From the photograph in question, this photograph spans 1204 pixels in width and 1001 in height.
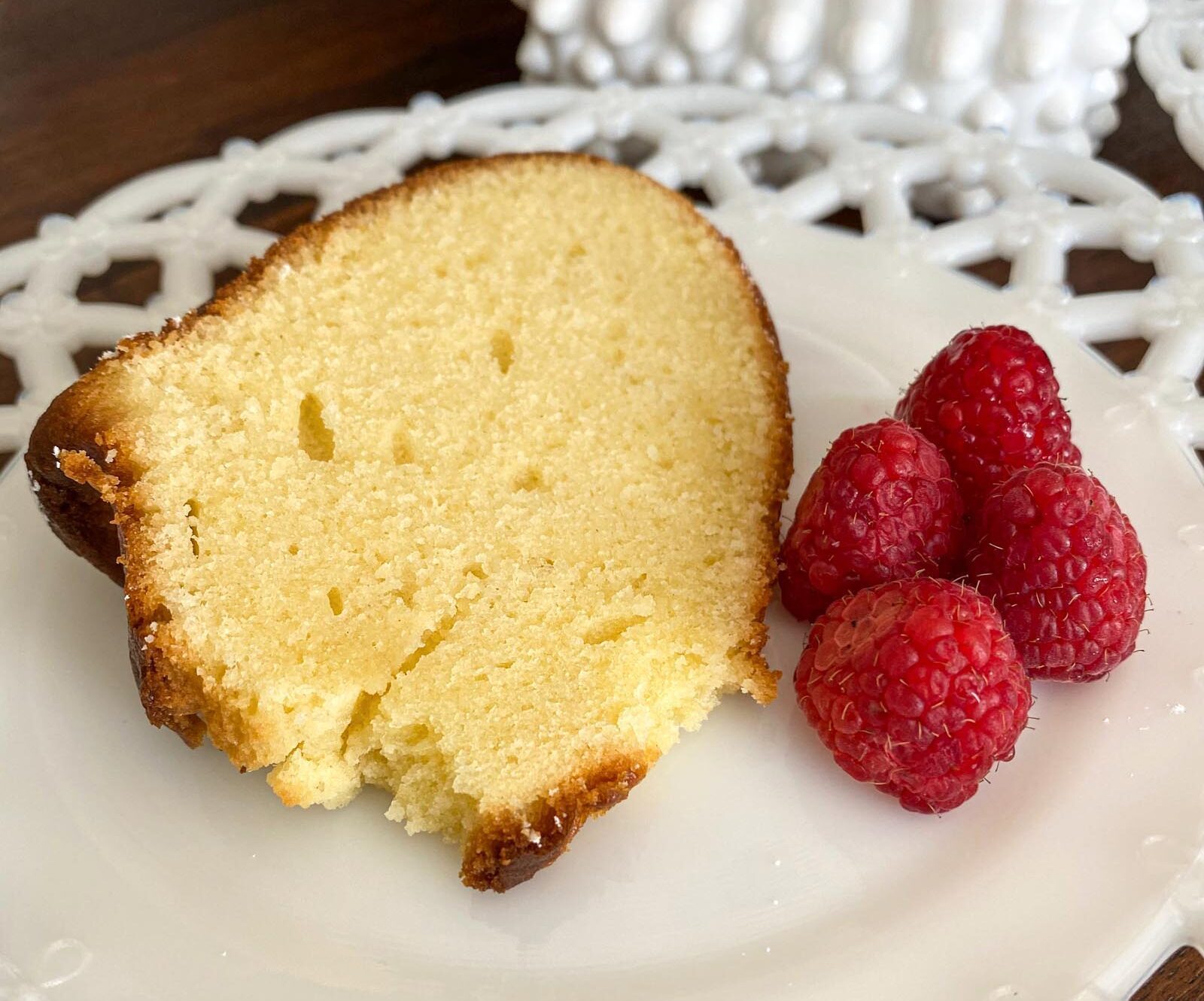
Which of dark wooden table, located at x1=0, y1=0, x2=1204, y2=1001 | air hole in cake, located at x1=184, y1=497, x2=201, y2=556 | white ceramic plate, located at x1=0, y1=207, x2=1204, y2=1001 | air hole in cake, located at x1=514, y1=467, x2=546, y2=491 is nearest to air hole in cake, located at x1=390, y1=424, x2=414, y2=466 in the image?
air hole in cake, located at x1=514, y1=467, x2=546, y2=491

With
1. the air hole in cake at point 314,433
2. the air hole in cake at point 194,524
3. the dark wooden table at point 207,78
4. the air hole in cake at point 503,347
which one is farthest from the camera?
the dark wooden table at point 207,78

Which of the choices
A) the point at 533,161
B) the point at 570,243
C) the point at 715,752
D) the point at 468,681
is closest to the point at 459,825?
the point at 468,681

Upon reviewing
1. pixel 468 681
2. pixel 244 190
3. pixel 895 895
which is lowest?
pixel 895 895

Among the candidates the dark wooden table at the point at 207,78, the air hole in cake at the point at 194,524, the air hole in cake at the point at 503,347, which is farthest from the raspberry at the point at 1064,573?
the dark wooden table at the point at 207,78

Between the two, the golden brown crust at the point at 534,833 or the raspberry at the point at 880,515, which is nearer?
the golden brown crust at the point at 534,833

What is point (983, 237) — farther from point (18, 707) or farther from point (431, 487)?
point (18, 707)

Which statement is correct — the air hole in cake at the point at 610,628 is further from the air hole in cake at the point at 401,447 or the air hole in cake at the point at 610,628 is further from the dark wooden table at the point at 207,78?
the dark wooden table at the point at 207,78

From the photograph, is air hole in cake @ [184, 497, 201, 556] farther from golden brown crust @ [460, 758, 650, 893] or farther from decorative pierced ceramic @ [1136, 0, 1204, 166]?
decorative pierced ceramic @ [1136, 0, 1204, 166]
